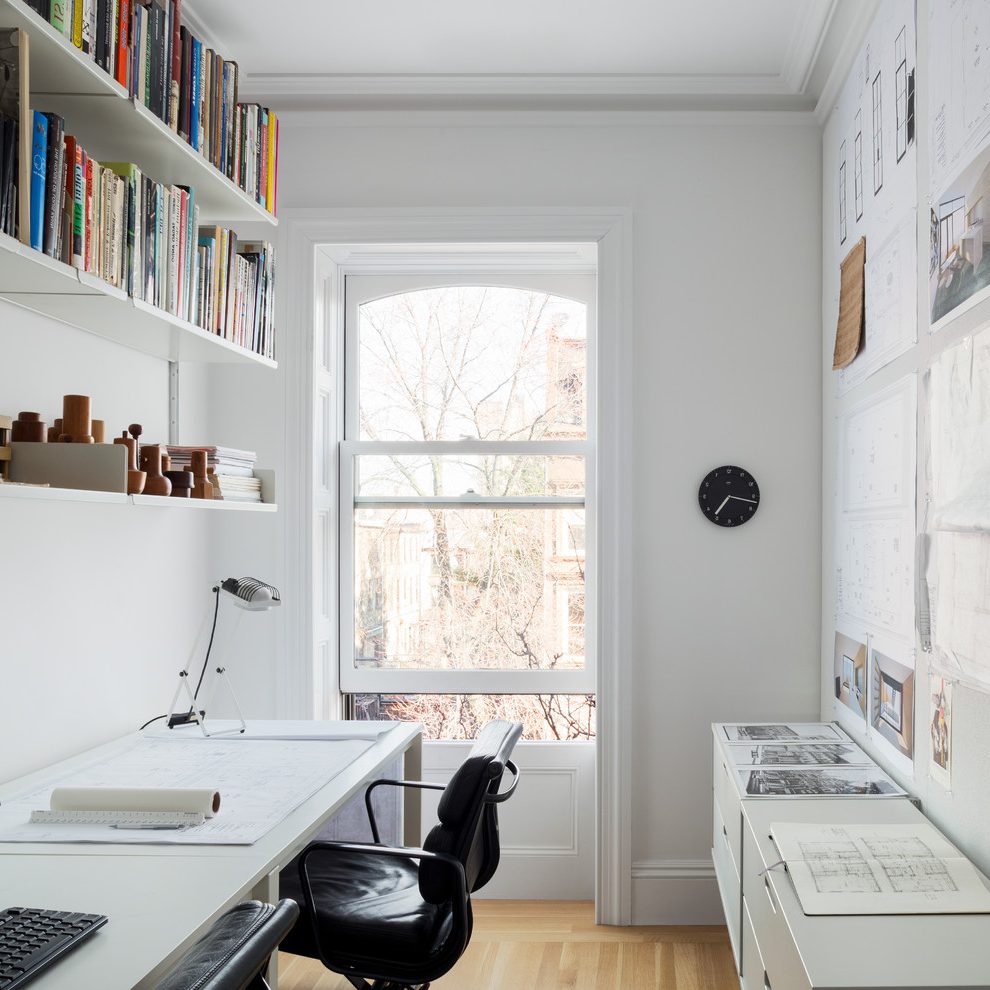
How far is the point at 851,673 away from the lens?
2.80m

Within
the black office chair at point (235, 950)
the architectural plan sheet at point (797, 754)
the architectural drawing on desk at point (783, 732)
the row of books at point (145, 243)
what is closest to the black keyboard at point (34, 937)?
the black office chair at point (235, 950)

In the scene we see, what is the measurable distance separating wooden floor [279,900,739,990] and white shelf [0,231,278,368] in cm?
187

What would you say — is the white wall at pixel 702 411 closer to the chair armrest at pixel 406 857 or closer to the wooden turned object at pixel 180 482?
the wooden turned object at pixel 180 482

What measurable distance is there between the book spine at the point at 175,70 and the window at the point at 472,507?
4.81ft

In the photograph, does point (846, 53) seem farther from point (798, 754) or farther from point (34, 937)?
point (34, 937)

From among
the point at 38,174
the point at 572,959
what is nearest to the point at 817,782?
the point at 572,959

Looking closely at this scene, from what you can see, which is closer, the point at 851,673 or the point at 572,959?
the point at 851,673

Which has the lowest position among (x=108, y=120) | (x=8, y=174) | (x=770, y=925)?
(x=770, y=925)

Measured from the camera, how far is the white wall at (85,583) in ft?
7.20

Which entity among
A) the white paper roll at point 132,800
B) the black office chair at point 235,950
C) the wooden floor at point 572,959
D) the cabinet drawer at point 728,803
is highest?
the black office chair at point 235,950

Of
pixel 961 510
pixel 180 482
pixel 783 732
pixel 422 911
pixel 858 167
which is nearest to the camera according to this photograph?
pixel 961 510

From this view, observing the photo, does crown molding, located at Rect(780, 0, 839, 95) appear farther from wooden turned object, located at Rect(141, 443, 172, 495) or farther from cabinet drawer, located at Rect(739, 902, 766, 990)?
cabinet drawer, located at Rect(739, 902, 766, 990)

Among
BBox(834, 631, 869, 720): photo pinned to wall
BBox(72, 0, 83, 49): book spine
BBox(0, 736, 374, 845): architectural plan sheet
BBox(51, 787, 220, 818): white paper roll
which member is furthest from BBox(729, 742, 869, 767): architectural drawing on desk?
BBox(72, 0, 83, 49): book spine

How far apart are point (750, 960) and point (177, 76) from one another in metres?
2.37
